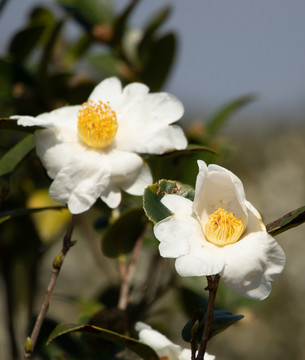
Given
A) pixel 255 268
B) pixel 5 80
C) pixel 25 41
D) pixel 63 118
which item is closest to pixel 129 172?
pixel 63 118

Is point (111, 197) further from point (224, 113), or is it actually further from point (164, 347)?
point (224, 113)

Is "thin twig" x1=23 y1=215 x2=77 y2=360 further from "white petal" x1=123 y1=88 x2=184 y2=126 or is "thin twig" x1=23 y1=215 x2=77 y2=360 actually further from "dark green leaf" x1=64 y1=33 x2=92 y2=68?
"dark green leaf" x1=64 y1=33 x2=92 y2=68

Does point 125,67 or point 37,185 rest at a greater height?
point 125,67

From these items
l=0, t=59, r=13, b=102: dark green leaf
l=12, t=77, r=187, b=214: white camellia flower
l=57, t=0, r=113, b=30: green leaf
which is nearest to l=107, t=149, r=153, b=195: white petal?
l=12, t=77, r=187, b=214: white camellia flower

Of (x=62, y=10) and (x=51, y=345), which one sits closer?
(x=51, y=345)

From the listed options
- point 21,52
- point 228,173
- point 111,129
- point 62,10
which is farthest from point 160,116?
point 62,10

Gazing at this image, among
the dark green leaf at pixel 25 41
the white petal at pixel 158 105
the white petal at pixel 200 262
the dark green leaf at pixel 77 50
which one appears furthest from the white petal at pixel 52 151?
the dark green leaf at pixel 77 50

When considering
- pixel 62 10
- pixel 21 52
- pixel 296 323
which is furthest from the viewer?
pixel 296 323

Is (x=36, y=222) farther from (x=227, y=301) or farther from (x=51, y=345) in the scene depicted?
(x=227, y=301)
